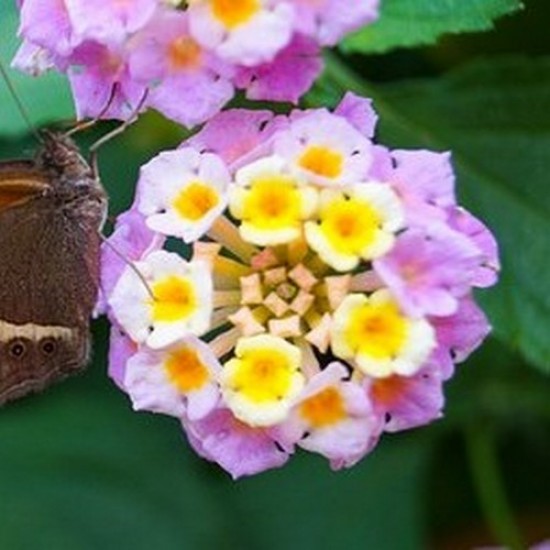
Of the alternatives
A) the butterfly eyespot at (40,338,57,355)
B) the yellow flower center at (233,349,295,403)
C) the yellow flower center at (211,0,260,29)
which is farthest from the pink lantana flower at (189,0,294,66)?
the butterfly eyespot at (40,338,57,355)

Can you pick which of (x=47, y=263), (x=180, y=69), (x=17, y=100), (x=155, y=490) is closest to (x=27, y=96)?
(x=17, y=100)

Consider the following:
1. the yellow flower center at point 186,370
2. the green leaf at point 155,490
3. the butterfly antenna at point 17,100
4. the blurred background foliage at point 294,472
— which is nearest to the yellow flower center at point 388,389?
the yellow flower center at point 186,370

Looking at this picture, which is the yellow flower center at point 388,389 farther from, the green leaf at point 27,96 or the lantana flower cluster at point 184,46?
the green leaf at point 27,96

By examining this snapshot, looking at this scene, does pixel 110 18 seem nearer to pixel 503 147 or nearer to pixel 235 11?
pixel 235 11

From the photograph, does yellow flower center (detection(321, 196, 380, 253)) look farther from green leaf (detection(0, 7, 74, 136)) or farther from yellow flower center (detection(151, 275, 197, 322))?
green leaf (detection(0, 7, 74, 136))

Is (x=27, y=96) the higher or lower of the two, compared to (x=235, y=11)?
lower

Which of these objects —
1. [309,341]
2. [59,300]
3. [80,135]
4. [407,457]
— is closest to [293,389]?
[309,341]

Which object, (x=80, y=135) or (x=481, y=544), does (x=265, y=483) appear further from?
(x=80, y=135)
